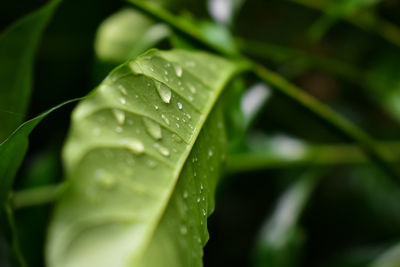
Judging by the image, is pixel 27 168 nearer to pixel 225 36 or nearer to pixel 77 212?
pixel 225 36

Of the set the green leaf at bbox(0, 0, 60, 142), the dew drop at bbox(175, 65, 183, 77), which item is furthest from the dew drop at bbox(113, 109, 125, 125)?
the green leaf at bbox(0, 0, 60, 142)

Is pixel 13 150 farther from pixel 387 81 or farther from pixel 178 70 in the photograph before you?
pixel 387 81

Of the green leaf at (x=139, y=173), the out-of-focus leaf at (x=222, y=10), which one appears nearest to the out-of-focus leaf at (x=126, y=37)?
the out-of-focus leaf at (x=222, y=10)

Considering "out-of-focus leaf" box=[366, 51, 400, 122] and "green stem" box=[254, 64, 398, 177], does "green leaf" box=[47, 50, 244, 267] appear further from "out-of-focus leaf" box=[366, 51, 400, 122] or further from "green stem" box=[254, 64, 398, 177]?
"out-of-focus leaf" box=[366, 51, 400, 122]

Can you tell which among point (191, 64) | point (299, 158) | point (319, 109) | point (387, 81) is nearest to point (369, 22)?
point (387, 81)

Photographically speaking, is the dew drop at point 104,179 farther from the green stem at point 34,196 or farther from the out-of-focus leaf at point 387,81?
the out-of-focus leaf at point 387,81
